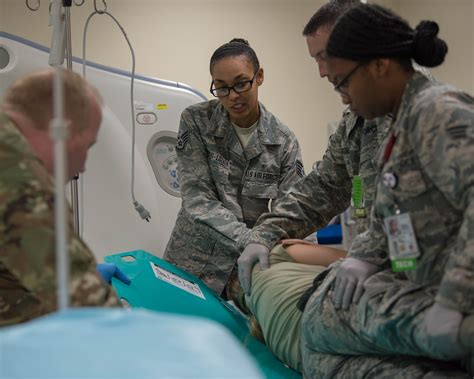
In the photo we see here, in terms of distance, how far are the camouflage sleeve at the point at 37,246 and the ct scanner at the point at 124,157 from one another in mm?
2089

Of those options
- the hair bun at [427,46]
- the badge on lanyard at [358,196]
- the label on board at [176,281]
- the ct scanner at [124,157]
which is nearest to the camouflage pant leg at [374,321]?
the badge on lanyard at [358,196]

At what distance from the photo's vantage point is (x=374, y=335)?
1636 millimetres

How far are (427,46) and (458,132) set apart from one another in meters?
0.26

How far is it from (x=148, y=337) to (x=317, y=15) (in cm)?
167

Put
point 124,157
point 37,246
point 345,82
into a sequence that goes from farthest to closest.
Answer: point 124,157
point 345,82
point 37,246

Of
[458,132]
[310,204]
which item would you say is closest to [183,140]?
[310,204]

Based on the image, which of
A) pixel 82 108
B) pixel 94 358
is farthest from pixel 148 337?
pixel 82 108

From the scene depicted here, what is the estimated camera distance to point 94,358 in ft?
2.67

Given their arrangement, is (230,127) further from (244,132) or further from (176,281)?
(176,281)

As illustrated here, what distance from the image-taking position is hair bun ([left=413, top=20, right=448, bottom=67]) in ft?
5.30

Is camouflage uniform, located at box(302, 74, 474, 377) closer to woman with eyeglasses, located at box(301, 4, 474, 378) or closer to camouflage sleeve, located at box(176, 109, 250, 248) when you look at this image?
woman with eyeglasses, located at box(301, 4, 474, 378)

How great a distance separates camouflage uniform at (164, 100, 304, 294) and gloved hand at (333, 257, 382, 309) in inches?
42.1

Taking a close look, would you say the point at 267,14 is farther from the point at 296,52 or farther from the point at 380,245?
the point at 380,245

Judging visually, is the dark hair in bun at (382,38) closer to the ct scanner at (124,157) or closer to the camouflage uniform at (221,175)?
the camouflage uniform at (221,175)
